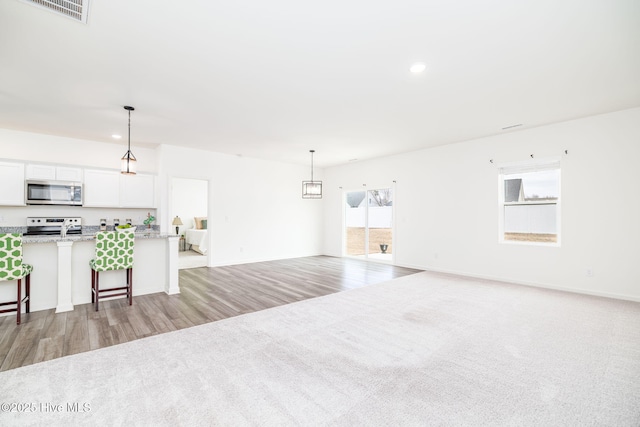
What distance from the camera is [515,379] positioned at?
219cm

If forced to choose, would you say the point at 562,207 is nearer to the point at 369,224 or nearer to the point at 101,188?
the point at 369,224

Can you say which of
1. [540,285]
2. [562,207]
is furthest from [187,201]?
[562,207]

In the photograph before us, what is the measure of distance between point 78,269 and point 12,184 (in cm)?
244

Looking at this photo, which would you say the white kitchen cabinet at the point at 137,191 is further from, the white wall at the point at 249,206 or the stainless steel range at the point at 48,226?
the stainless steel range at the point at 48,226

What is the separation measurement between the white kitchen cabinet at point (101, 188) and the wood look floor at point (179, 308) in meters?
2.06

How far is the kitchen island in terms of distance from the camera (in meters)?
3.68

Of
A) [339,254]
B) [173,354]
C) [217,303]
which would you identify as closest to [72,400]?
[173,354]

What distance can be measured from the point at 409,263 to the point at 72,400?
6166mm

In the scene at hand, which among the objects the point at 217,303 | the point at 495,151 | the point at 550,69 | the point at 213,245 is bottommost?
the point at 217,303

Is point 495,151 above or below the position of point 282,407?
above

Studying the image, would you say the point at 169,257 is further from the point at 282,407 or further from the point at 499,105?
the point at 499,105

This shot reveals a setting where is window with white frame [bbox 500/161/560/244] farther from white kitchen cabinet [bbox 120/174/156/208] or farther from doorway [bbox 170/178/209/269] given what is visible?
doorway [bbox 170/178/209/269]

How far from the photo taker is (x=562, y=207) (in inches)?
187

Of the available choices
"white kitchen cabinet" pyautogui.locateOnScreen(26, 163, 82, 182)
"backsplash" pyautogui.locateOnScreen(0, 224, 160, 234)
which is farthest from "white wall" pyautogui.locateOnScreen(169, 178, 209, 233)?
"white kitchen cabinet" pyautogui.locateOnScreen(26, 163, 82, 182)
